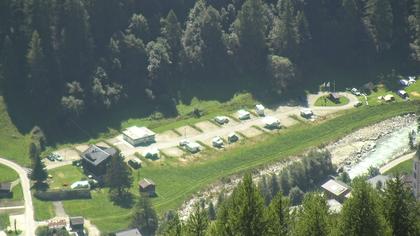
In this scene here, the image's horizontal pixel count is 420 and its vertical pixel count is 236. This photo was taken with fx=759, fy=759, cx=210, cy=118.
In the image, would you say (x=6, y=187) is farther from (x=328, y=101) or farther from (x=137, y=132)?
(x=328, y=101)

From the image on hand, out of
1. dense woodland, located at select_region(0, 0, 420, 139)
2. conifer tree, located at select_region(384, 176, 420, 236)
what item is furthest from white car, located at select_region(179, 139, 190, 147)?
conifer tree, located at select_region(384, 176, 420, 236)

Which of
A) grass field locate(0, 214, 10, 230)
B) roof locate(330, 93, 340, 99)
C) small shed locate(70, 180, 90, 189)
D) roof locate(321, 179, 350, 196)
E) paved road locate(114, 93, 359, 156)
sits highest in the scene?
roof locate(330, 93, 340, 99)

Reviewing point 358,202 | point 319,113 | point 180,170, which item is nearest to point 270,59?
point 319,113

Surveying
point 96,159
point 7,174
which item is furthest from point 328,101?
point 7,174

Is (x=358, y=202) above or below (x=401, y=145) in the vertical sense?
above

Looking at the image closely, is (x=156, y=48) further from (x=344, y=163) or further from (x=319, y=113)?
(x=344, y=163)

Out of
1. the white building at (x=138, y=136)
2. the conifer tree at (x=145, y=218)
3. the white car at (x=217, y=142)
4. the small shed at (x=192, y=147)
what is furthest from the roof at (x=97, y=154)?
the conifer tree at (x=145, y=218)

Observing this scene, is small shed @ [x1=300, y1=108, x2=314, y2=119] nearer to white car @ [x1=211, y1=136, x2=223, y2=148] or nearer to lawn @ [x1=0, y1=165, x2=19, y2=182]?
white car @ [x1=211, y1=136, x2=223, y2=148]

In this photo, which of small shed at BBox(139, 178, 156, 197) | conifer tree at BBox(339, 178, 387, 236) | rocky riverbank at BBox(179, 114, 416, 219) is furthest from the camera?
rocky riverbank at BBox(179, 114, 416, 219)
